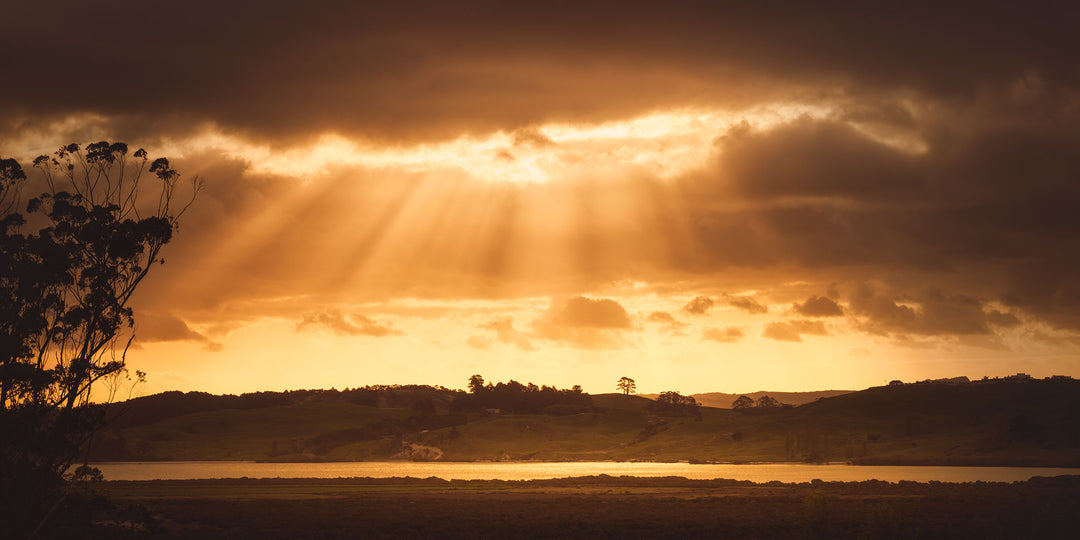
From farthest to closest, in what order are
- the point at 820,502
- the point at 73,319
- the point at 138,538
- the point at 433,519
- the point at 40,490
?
the point at 433,519 → the point at 820,502 → the point at 138,538 → the point at 73,319 → the point at 40,490

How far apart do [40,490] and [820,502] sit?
56667 millimetres

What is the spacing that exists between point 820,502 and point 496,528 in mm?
26592

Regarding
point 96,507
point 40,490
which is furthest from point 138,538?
point 40,490

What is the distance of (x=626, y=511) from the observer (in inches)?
3440

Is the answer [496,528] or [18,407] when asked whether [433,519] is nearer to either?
[496,528]

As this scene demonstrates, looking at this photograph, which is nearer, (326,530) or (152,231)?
(152,231)

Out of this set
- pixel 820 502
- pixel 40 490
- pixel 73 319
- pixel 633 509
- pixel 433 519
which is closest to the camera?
pixel 40 490

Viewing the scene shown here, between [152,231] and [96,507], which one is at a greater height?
[152,231]

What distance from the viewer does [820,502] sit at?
72188mm

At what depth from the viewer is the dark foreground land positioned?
7088 cm

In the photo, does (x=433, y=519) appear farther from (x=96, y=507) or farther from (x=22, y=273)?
(x=22, y=273)

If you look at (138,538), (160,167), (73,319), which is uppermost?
(160,167)

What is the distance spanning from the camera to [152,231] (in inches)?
2330

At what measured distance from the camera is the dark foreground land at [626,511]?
233ft
